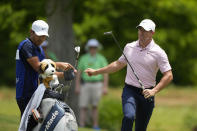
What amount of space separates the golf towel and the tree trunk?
6.85 meters

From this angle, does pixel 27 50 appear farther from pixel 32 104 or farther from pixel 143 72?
pixel 143 72

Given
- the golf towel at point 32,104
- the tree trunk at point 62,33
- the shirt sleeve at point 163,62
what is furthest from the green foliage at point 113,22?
the golf towel at point 32,104

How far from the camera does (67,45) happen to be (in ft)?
51.2

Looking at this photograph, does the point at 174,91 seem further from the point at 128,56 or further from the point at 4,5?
the point at 128,56

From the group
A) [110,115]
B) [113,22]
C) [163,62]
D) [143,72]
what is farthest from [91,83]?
[163,62]

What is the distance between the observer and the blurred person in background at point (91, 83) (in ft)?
48.8

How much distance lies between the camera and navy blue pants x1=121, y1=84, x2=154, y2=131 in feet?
29.3

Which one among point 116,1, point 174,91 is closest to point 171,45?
point 174,91

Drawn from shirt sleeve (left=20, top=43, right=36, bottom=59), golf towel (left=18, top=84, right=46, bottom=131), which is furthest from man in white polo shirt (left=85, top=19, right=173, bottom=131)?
shirt sleeve (left=20, top=43, right=36, bottom=59)

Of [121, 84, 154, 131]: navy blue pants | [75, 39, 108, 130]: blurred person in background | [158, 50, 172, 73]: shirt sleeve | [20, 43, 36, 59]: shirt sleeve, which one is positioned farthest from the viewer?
[75, 39, 108, 130]: blurred person in background

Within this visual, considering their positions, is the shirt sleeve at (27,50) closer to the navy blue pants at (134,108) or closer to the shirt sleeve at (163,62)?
the navy blue pants at (134,108)

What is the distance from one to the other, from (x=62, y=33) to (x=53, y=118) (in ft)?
24.8

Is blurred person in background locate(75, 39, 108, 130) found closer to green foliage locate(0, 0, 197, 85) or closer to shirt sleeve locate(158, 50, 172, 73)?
green foliage locate(0, 0, 197, 85)

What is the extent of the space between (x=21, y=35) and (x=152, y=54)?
7951 millimetres
